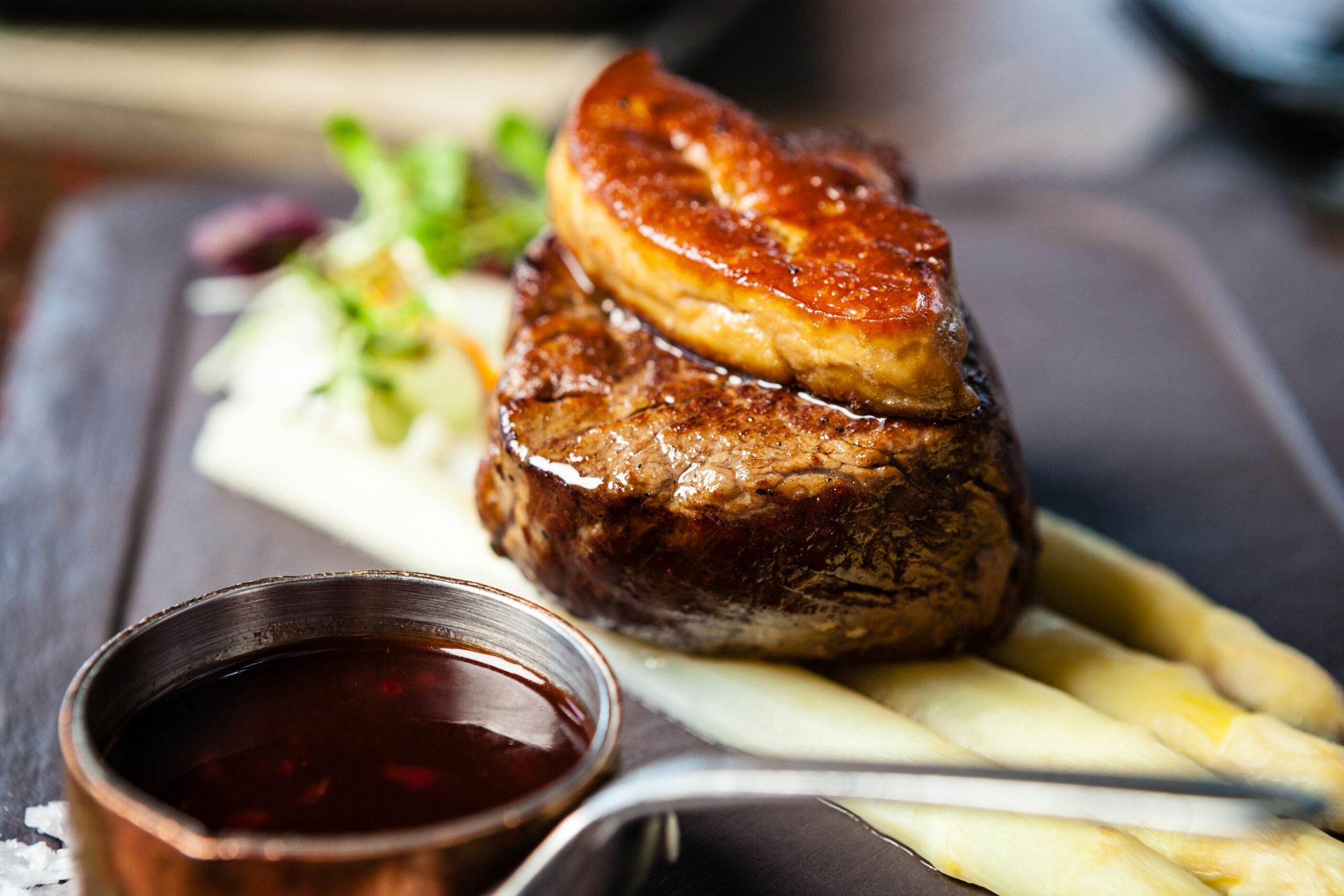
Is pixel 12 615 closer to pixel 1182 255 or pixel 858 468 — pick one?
pixel 858 468

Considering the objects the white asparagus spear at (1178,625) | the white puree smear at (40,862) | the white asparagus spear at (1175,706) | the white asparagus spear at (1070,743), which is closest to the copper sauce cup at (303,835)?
the white puree smear at (40,862)

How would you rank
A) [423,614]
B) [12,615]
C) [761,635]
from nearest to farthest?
[423,614], [761,635], [12,615]

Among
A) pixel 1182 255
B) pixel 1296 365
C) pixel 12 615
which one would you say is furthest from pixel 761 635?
pixel 1182 255

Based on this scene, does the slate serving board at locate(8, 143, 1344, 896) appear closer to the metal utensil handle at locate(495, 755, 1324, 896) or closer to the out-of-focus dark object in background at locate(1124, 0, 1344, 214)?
the out-of-focus dark object in background at locate(1124, 0, 1344, 214)

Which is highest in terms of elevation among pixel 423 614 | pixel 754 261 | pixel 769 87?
pixel 754 261

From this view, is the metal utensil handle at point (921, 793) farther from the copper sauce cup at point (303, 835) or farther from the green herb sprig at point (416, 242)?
the green herb sprig at point (416, 242)

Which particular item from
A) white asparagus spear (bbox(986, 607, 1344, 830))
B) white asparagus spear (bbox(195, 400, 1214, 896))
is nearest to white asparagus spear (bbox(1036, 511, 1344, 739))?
white asparagus spear (bbox(986, 607, 1344, 830))

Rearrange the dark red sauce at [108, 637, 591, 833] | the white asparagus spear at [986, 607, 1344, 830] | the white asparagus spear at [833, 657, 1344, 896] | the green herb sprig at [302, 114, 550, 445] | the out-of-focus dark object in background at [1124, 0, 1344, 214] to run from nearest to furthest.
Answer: the dark red sauce at [108, 637, 591, 833] → the white asparagus spear at [833, 657, 1344, 896] → the white asparagus spear at [986, 607, 1344, 830] → the green herb sprig at [302, 114, 550, 445] → the out-of-focus dark object in background at [1124, 0, 1344, 214]
